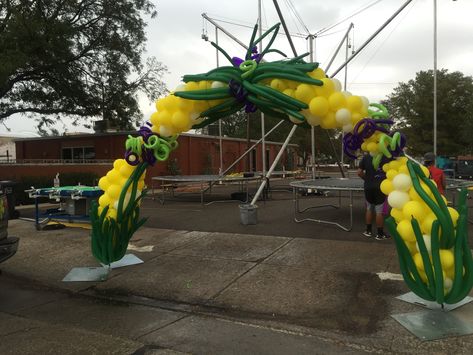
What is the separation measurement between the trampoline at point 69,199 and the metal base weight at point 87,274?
11.1 ft

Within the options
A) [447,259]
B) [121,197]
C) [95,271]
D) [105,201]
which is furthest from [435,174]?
[95,271]

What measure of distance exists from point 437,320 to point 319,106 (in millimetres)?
2624

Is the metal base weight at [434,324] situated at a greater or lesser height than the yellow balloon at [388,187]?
lesser

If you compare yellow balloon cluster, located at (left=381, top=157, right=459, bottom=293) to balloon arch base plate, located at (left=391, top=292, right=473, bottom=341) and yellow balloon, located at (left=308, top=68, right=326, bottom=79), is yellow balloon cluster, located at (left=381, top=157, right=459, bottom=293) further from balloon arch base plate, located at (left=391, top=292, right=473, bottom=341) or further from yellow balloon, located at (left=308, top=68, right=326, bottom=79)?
yellow balloon, located at (left=308, top=68, right=326, bottom=79)

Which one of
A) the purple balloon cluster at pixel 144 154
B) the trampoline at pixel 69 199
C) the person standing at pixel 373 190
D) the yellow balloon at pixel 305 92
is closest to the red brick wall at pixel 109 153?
the trampoline at pixel 69 199

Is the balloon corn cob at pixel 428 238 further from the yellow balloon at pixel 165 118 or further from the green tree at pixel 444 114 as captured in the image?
the green tree at pixel 444 114

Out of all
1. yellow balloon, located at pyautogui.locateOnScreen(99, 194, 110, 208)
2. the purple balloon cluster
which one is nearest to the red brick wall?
yellow balloon, located at pyautogui.locateOnScreen(99, 194, 110, 208)

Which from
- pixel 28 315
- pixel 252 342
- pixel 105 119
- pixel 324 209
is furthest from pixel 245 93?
pixel 105 119

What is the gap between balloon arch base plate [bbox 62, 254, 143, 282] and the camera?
6.17 m

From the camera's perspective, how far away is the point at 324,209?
1245cm

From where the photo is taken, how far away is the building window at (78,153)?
915 inches

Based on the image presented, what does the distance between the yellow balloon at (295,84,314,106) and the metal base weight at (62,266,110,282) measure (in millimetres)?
3867

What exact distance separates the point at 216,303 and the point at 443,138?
126 ft

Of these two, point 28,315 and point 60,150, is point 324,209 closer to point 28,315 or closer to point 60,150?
point 28,315
